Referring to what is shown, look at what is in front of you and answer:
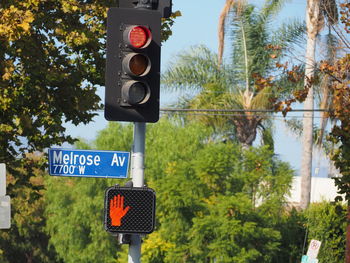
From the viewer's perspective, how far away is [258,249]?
3931 centimetres

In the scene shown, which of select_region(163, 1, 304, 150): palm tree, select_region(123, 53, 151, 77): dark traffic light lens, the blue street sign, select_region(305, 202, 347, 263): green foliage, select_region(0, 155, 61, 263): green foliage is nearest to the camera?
select_region(123, 53, 151, 77): dark traffic light lens

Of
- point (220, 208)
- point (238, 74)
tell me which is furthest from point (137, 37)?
point (238, 74)

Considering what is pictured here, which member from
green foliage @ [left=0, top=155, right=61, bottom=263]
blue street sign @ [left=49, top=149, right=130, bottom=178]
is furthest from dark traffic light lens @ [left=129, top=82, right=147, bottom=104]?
green foliage @ [left=0, top=155, right=61, bottom=263]

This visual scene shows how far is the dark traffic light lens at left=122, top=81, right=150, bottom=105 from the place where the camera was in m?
9.99

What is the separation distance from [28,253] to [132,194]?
202ft

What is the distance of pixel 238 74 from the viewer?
163 feet

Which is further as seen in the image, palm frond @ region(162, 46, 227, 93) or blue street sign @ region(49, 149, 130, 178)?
palm frond @ region(162, 46, 227, 93)

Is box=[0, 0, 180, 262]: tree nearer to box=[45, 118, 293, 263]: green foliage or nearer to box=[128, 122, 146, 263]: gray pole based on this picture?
box=[128, 122, 146, 263]: gray pole

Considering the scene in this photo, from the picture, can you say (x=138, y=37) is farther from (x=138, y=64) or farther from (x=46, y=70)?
(x=46, y=70)

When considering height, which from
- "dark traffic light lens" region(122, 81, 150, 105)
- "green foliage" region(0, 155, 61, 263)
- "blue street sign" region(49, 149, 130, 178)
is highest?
"dark traffic light lens" region(122, 81, 150, 105)

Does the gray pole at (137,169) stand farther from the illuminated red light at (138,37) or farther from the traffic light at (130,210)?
the illuminated red light at (138,37)

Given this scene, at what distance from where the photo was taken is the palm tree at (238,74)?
→ 47.9 metres

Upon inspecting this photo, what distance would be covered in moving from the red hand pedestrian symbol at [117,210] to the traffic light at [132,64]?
3.08ft

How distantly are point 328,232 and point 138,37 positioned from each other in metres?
29.4
